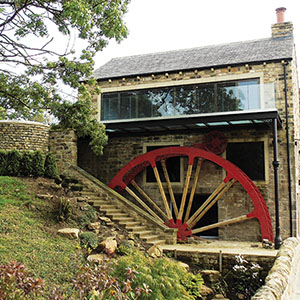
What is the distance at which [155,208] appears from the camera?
15227 mm

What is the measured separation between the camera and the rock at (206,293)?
352 inches

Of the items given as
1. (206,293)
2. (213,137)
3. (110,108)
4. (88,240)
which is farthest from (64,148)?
(206,293)

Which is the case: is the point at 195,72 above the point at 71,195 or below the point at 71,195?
above

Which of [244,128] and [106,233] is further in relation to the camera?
[244,128]

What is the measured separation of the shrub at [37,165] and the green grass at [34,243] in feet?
5.97

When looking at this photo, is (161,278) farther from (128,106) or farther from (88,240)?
(128,106)

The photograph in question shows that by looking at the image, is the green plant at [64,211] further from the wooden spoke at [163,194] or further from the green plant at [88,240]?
the wooden spoke at [163,194]

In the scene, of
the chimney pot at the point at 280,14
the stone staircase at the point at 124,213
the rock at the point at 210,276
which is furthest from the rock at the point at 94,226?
the chimney pot at the point at 280,14

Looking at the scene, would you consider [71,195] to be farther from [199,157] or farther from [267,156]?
[267,156]

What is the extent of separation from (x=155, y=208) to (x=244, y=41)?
8.02 m

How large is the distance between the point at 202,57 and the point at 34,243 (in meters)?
10.7

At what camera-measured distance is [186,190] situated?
14266 millimetres

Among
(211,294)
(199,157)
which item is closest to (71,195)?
(199,157)

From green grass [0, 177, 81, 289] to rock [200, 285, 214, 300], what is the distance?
110 inches
